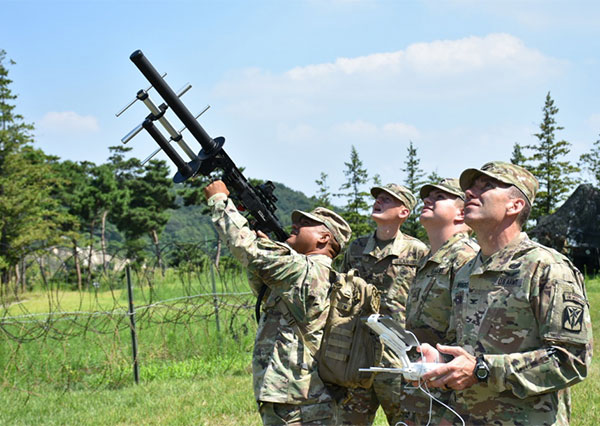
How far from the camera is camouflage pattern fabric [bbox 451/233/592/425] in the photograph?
2666 mm

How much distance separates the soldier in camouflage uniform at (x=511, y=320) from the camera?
2.67 meters

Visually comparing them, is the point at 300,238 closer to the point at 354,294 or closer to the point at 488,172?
the point at 354,294

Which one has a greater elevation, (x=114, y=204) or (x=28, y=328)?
(x=114, y=204)

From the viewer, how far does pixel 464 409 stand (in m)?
3.02

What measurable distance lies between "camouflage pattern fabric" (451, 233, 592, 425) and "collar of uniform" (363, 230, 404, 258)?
1.98m

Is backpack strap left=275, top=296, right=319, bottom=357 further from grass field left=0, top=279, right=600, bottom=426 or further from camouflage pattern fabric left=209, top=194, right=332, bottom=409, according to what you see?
grass field left=0, top=279, right=600, bottom=426

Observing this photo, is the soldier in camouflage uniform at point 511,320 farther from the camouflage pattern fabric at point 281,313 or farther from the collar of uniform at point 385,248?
the collar of uniform at point 385,248

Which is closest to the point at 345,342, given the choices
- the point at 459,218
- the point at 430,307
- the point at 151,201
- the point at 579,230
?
the point at 430,307

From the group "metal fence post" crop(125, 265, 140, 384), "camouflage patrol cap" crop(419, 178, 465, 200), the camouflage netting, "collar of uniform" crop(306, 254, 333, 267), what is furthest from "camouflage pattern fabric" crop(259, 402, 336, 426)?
the camouflage netting

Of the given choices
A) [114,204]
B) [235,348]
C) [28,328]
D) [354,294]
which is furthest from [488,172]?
[114,204]

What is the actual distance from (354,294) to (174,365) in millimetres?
5359

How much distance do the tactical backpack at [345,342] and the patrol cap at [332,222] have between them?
1.12 ft

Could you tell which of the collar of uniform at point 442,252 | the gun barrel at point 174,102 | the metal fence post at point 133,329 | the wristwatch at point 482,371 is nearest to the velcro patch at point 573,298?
the wristwatch at point 482,371

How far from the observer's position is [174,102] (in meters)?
4.40
